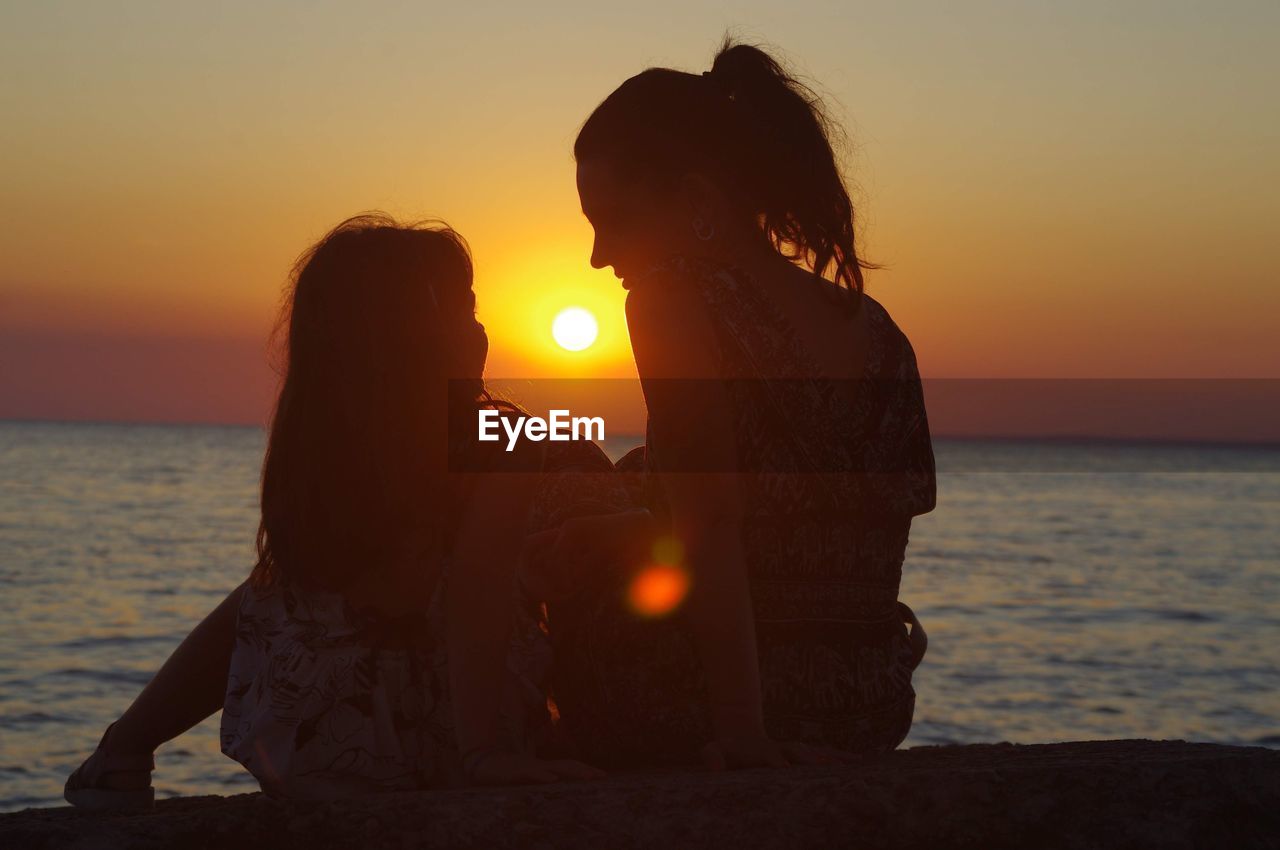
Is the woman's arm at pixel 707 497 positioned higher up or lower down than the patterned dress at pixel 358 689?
higher up

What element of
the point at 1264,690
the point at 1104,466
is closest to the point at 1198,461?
the point at 1104,466

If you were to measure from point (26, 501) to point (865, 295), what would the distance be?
38432mm

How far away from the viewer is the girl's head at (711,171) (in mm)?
2600

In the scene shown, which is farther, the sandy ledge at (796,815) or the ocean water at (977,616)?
the ocean water at (977,616)

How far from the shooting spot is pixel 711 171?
2623 millimetres

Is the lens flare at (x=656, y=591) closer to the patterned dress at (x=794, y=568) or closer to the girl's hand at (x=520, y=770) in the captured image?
the patterned dress at (x=794, y=568)

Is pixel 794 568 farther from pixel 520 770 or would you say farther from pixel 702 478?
pixel 520 770

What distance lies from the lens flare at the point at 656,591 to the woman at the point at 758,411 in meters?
0.03

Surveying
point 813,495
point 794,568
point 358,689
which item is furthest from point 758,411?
point 358,689

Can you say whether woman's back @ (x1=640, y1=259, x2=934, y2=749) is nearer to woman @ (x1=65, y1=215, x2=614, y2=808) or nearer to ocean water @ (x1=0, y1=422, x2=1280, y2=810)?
woman @ (x1=65, y1=215, x2=614, y2=808)

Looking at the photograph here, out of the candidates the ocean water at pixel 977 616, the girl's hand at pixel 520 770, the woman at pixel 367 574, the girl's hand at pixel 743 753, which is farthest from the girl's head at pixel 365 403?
the ocean water at pixel 977 616

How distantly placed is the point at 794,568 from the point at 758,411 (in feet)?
1.05

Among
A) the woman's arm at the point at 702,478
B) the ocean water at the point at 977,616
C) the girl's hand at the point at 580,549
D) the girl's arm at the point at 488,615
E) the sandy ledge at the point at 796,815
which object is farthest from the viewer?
the ocean water at the point at 977,616

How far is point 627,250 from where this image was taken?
105 inches
